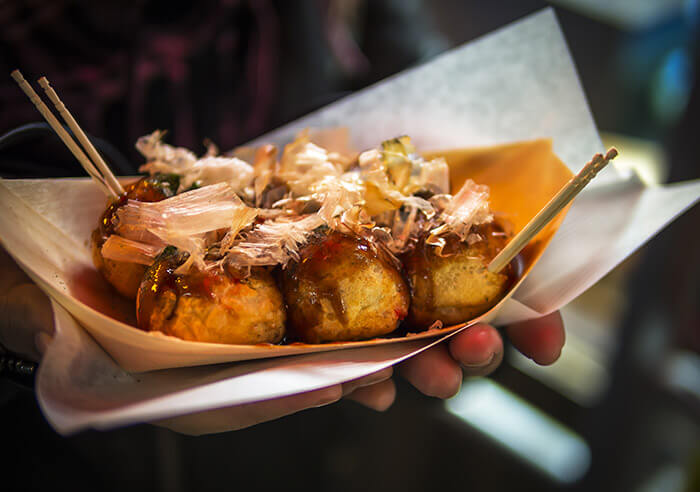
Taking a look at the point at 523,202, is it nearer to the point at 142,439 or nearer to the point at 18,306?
the point at 18,306

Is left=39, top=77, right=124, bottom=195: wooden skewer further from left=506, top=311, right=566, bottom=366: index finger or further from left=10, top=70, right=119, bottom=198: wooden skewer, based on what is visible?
left=506, top=311, right=566, bottom=366: index finger

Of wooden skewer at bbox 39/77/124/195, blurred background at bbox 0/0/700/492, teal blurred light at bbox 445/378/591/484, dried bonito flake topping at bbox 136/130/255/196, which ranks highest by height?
wooden skewer at bbox 39/77/124/195

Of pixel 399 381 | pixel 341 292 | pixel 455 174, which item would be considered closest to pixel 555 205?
pixel 341 292

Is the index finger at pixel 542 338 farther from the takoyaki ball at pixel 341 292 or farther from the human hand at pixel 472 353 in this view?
the takoyaki ball at pixel 341 292

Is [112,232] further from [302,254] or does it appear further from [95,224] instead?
[302,254]

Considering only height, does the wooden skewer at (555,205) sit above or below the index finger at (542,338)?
above

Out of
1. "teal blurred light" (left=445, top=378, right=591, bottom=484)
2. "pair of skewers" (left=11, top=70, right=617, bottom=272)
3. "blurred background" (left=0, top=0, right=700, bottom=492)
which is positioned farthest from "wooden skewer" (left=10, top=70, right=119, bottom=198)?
"teal blurred light" (left=445, top=378, right=591, bottom=484)

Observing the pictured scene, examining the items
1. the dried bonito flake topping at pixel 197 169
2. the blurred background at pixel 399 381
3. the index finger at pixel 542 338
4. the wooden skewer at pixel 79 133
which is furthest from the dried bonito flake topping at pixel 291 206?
the blurred background at pixel 399 381
